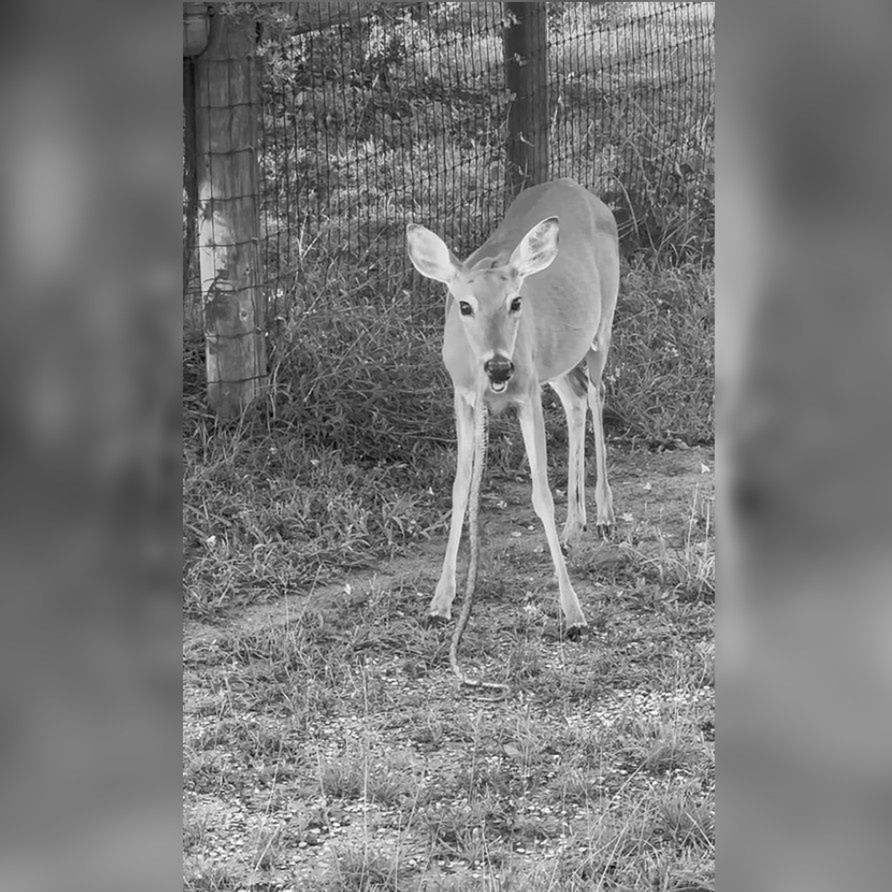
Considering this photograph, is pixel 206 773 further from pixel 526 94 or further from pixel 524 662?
pixel 526 94

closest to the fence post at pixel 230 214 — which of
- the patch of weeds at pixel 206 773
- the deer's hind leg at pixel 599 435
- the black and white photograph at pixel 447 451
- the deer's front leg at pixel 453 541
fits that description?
the black and white photograph at pixel 447 451

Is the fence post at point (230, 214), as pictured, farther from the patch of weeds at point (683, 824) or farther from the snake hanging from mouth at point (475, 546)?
the patch of weeds at point (683, 824)

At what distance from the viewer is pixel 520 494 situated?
12.5 ft

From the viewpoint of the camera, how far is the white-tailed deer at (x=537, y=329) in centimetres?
318

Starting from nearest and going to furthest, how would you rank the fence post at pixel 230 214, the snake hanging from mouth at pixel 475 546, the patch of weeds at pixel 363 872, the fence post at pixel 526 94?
the patch of weeds at pixel 363 872 → the snake hanging from mouth at pixel 475 546 → the fence post at pixel 526 94 → the fence post at pixel 230 214

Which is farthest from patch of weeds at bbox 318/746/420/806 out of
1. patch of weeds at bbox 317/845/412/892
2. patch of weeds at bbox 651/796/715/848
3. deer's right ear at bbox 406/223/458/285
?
deer's right ear at bbox 406/223/458/285

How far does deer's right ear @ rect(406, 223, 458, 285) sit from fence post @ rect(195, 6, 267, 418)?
1.23 m

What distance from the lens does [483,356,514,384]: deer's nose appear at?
10.5 feet

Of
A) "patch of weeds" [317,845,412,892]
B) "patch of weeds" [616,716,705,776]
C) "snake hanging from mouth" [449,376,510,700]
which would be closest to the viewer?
"patch of weeds" [317,845,412,892]

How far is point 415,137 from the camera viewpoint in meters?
4.39

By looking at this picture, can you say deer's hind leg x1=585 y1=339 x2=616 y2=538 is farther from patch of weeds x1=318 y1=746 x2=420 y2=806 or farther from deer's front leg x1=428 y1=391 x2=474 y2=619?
patch of weeds x1=318 y1=746 x2=420 y2=806
